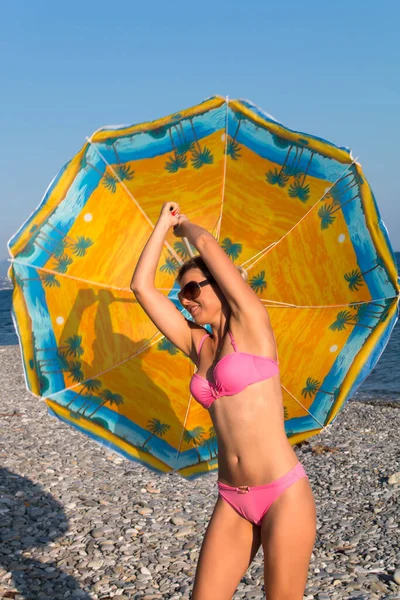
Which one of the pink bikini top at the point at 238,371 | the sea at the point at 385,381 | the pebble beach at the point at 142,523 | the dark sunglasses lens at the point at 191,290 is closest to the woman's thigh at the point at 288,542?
the pink bikini top at the point at 238,371

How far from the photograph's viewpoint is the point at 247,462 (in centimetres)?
→ 316

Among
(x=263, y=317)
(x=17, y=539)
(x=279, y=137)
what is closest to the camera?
(x=263, y=317)

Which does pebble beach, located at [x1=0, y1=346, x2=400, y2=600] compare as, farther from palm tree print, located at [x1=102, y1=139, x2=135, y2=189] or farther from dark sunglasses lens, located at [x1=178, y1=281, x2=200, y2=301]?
palm tree print, located at [x1=102, y1=139, x2=135, y2=189]

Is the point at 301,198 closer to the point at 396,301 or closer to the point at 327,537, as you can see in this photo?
the point at 396,301

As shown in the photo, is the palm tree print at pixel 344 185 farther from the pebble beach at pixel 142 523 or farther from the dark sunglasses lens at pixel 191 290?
the pebble beach at pixel 142 523

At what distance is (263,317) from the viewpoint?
321 cm

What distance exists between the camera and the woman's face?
3336mm

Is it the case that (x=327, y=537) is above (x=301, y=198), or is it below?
below

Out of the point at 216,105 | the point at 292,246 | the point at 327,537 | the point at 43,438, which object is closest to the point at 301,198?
the point at 292,246

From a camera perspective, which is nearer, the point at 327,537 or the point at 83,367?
the point at 83,367

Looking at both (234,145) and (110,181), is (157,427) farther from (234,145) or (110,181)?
(234,145)

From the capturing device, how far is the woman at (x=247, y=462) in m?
3.03

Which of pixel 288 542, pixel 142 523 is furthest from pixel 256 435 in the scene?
pixel 142 523

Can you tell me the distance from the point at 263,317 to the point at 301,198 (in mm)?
1159
